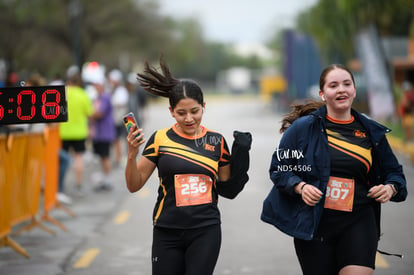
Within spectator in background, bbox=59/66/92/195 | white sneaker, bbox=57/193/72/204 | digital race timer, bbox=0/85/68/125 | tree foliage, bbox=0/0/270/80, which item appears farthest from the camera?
tree foliage, bbox=0/0/270/80

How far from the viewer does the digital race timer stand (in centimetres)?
544

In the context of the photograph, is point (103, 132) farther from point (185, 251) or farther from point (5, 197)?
point (185, 251)

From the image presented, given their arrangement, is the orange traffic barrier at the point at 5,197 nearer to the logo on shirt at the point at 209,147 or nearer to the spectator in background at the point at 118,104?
the logo on shirt at the point at 209,147

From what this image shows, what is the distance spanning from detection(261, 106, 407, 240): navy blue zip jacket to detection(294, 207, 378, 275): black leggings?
0.15 m

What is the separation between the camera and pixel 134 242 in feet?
25.8

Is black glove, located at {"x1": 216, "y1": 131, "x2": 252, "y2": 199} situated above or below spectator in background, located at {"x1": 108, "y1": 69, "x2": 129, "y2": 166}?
below

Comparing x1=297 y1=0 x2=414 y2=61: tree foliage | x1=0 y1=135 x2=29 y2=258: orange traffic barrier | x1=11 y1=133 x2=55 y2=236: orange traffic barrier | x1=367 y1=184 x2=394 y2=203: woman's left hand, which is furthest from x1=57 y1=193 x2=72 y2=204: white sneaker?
x1=297 y1=0 x2=414 y2=61: tree foliage

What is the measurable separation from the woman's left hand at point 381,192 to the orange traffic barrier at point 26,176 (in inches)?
183

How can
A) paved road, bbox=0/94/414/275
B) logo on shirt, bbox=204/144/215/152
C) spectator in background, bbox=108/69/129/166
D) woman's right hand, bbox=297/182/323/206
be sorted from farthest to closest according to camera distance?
spectator in background, bbox=108/69/129/166, paved road, bbox=0/94/414/275, logo on shirt, bbox=204/144/215/152, woman's right hand, bbox=297/182/323/206

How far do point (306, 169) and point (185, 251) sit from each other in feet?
2.90

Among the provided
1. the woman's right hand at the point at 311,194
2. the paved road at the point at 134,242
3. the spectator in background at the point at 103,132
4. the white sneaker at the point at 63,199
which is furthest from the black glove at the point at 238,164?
the spectator in background at the point at 103,132

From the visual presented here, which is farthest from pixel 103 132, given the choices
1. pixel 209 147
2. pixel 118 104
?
pixel 209 147

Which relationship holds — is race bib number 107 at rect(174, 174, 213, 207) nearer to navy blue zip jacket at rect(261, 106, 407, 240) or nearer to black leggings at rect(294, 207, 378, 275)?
navy blue zip jacket at rect(261, 106, 407, 240)

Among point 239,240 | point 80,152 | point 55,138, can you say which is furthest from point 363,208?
point 80,152
